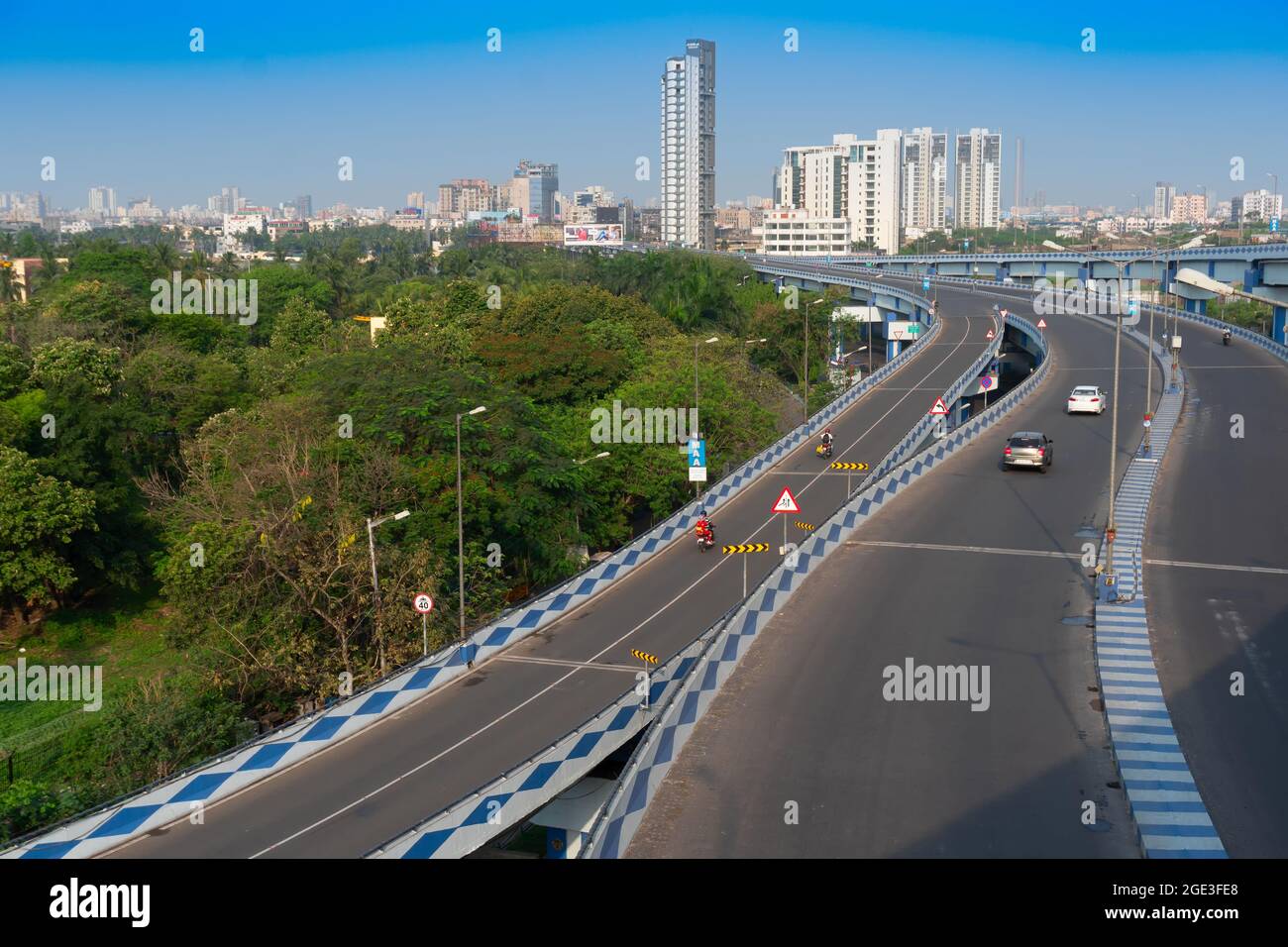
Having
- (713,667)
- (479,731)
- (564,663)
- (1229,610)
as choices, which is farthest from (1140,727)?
(564,663)

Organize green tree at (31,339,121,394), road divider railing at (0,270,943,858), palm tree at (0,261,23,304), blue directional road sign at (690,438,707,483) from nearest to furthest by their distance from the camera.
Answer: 1. road divider railing at (0,270,943,858)
2. blue directional road sign at (690,438,707,483)
3. green tree at (31,339,121,394)
4. palm tree at (0,261,23,304)

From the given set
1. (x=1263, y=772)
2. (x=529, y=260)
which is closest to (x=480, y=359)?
(x=1263, y=772)

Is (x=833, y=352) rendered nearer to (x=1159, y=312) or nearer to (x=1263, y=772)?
(x=1159, y=312)

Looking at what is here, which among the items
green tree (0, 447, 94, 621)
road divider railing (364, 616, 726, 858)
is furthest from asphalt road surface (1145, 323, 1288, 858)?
green tree (0, 447, 94, 621)

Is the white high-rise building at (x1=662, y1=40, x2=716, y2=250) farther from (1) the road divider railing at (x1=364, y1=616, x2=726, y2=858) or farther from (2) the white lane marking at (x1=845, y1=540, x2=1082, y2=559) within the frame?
(1) the road divider railing at (x1=364, y1=616, x2=726, y2=858)

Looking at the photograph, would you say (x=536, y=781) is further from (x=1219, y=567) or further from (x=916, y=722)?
(x=1219, y=567)
